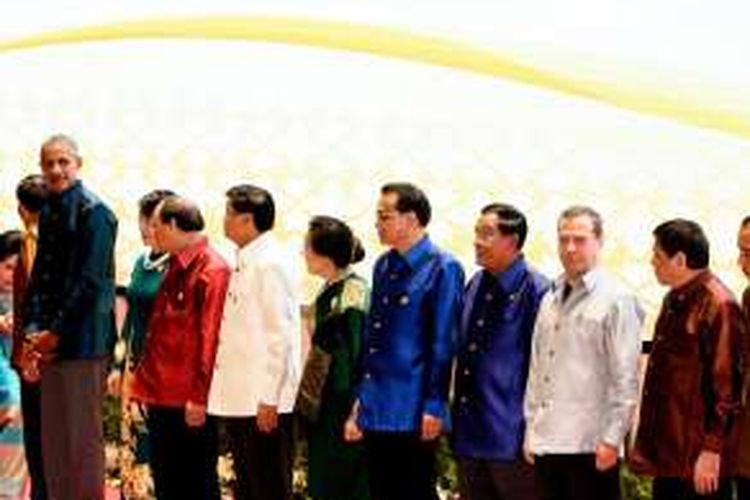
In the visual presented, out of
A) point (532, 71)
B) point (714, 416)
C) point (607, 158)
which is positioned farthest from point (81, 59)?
point (714, 416)

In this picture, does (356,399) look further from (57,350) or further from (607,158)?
(607,158)

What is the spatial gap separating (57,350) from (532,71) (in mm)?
3266

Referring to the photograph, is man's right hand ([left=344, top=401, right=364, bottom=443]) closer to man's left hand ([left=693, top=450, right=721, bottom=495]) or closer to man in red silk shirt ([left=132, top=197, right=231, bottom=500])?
man in red silk shirt ([left=132, top=197, right=231, bottom=500])

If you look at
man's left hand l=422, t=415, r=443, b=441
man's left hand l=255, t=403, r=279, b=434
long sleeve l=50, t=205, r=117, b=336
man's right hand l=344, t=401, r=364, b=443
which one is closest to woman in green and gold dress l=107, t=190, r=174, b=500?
long sleeve l=50, t=205, r=117, b=336

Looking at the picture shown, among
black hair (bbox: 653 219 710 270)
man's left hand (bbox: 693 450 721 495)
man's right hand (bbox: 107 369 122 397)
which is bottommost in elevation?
man's left hand (bbox: 693 450 721 495)

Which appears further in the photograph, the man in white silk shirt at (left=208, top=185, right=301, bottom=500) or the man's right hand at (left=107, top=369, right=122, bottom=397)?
the man's right hand at (left=107, top=369, right=122, bottom=397)

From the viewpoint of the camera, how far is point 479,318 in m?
4.71

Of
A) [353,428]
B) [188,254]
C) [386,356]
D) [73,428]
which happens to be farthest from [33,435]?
[386,356]

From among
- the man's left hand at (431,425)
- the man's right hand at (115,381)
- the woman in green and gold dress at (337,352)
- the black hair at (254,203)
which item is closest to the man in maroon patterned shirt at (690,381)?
the man's left hand at (431,425)

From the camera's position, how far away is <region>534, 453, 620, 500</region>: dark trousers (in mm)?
4422

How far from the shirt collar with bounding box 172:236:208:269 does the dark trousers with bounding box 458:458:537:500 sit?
3.87ft

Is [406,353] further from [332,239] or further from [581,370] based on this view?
[581,370]

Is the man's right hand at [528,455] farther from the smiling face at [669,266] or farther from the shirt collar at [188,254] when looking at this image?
the shirt collar at [188,254]

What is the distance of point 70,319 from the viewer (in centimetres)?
516
